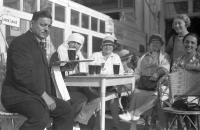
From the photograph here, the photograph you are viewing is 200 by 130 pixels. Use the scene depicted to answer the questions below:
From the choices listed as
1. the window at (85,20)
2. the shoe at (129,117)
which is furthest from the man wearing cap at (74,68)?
the window at (85,20)

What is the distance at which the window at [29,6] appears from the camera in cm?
354

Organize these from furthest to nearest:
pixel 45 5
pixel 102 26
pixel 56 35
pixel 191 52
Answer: pixel 102 26 < pixel 56 35 < pixel 45 5 < pixel 191 52

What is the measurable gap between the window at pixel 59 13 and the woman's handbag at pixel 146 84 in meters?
1.36

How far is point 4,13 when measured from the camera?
3141 millimetres

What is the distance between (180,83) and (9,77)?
1543mm

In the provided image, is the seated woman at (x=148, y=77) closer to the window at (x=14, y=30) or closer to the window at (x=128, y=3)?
the window at (x=14, y=30)

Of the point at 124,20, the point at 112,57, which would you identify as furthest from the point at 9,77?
the point at 124,20

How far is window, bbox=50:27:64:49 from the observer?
4.07 metres

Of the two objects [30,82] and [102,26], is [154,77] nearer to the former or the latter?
[30,82]

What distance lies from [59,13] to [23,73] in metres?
2.05

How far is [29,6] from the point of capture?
362 centimetres

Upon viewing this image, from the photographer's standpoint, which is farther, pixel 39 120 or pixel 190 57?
pixel 190 57

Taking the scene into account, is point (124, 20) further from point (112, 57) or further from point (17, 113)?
point (17, 113)

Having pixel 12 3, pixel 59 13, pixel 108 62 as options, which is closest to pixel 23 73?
pixel 12 3
